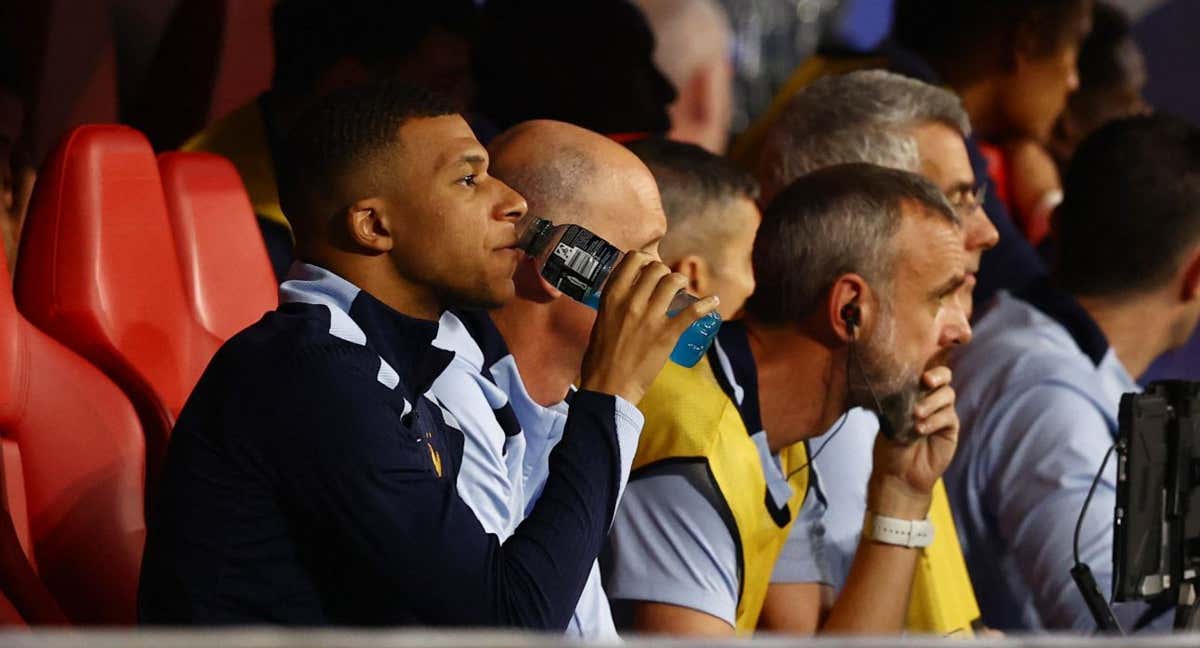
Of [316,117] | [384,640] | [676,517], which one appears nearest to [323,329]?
[316,117]

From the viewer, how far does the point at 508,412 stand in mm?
1827

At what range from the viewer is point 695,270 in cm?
242

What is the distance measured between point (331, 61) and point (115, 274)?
32.1 inches

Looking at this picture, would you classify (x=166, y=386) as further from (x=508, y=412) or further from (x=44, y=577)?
(x=508, y=412)

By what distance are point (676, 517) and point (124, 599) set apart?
1.88ft

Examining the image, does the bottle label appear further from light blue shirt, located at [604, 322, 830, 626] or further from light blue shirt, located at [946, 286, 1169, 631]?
light blue shirt, located at [946, 286, 1169, 631]

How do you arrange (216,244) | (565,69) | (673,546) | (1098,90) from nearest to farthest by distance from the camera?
1. (673,546)
2. (216,244)
3. (565,69)
4. (1098,90)

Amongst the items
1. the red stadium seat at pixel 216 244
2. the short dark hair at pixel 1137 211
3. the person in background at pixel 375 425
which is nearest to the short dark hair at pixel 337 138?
the person in background at pixel 375 425

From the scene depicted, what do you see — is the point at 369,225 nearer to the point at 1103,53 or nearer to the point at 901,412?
the point at 901,412

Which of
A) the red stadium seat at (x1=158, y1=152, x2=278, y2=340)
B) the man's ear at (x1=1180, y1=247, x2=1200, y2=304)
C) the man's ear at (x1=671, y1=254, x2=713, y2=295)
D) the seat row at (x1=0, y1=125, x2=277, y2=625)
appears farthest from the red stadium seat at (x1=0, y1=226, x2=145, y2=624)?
the man's ear at (x1=1180, y1=247, x2=1200, y2=304)

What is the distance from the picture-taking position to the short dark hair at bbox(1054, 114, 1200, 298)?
2.83 m

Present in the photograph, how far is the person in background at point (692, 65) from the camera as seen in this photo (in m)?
4.19

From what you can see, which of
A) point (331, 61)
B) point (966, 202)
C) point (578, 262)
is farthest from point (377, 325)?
point (966, 202)

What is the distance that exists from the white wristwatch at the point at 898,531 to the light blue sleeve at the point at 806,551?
3.8 inches
